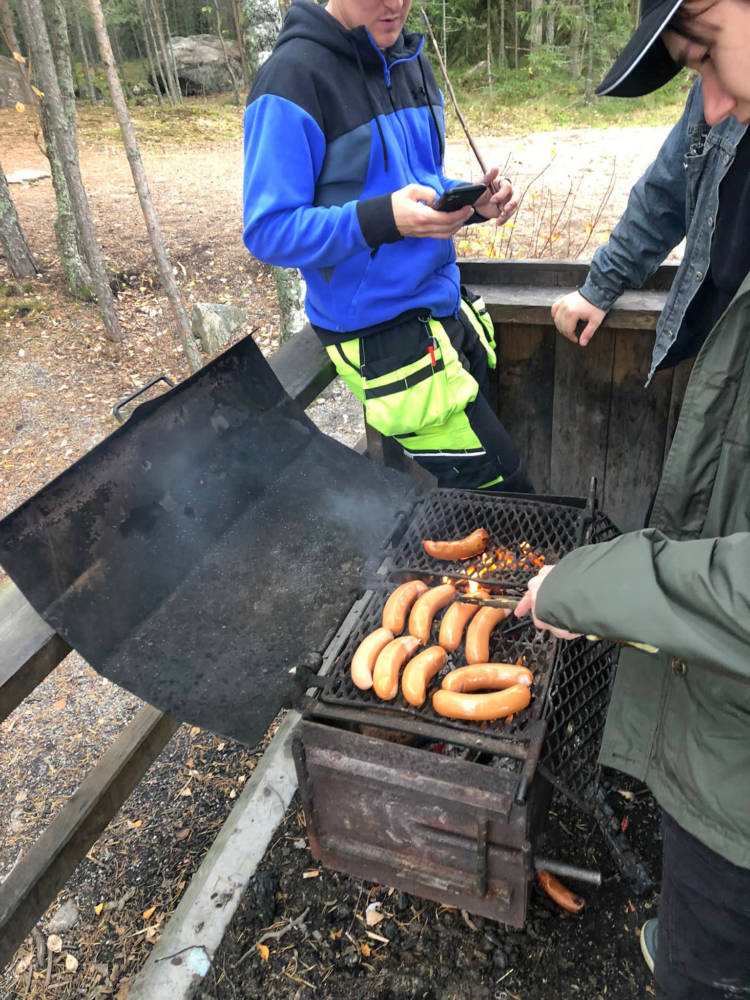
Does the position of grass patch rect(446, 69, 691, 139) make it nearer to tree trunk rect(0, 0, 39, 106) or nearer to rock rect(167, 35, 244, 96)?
tree trunk rect(0, 0, 39, 106)

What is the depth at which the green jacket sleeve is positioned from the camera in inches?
50.8

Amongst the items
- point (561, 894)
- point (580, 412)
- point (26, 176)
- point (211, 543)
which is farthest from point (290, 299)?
point (26, 176)

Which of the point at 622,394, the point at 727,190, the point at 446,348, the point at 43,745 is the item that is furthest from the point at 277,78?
the point at 43,745

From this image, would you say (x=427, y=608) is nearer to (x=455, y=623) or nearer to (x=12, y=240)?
(x=455, y=623)

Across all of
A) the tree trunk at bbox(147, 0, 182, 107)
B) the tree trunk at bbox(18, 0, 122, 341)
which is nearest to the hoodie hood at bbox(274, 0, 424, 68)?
the tree trunk at bbox(18, 0, 122, 341)

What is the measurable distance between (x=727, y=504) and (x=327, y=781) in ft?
4.74

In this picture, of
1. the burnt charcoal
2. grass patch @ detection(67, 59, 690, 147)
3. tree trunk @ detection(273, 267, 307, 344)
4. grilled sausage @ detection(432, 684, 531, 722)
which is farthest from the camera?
grass patch @ detection(67, 59, 690, 147)

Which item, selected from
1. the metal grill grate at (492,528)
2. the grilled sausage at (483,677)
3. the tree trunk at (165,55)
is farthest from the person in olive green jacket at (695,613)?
the tree trunk at (165,55)

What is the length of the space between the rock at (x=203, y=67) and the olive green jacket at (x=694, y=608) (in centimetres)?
3031

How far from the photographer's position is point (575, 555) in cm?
158

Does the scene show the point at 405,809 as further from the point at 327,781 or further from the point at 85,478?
the point at 85,478

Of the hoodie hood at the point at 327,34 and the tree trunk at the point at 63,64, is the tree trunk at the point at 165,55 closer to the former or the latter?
the tree trunk at the point at 63,64

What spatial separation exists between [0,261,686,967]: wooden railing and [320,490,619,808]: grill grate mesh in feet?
2.49

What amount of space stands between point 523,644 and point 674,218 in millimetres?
1661
